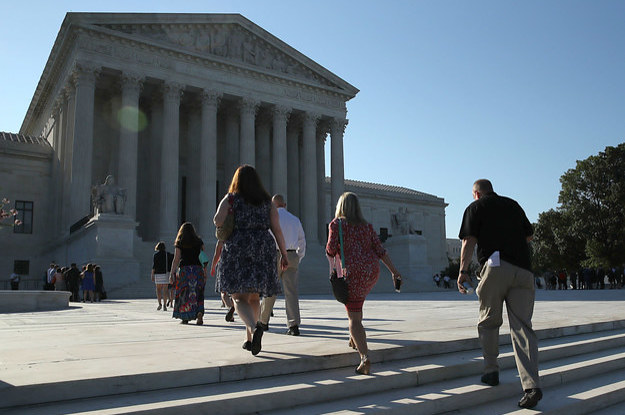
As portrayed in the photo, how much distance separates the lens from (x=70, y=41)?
3394 cm

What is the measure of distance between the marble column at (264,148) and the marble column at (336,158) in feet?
17.5

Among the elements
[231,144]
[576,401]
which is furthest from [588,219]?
[576,401]

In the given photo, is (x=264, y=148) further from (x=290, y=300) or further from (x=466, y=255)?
(x=466, y=255)

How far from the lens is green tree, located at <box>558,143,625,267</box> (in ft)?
141

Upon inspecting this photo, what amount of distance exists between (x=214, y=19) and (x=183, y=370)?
37482mm

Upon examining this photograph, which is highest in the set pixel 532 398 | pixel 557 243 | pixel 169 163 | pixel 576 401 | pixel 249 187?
pixel 169 163

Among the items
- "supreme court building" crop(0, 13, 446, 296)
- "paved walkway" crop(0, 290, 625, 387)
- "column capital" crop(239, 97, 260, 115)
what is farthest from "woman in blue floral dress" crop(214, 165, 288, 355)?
"column capital" crop(239, 97, 260, 115)

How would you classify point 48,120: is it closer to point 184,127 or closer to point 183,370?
point 184,127

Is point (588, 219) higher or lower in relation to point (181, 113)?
lower

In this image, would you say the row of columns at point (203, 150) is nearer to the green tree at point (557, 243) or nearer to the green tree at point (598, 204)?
the green tree at point (557, 243)

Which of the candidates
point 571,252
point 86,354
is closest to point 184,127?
point 571,252

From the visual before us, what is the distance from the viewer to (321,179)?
4588 centimetres

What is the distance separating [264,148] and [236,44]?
29.0 feet

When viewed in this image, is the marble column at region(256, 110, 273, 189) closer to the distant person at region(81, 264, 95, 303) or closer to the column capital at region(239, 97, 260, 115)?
the column capital at region(239, 97, 260, 115)
